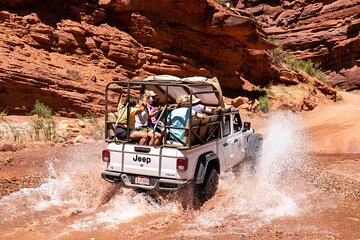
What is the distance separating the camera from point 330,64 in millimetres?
35500

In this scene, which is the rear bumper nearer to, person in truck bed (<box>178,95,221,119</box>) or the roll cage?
the roll cage

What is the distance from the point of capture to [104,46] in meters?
18.2

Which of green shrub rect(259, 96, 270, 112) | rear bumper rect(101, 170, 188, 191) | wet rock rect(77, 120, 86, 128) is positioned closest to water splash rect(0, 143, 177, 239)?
rear bumper rect(101, 170, 188, 191)

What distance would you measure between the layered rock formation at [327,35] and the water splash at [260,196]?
2565 centimetres

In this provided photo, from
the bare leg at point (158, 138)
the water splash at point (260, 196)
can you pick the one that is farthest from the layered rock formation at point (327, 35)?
the bare leg at point (158, 138)

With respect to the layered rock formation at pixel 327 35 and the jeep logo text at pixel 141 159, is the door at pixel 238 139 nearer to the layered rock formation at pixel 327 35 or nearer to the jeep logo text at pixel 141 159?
the jeep logo text at pixel 141 159

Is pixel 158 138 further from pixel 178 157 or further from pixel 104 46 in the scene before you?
pixel 104 46

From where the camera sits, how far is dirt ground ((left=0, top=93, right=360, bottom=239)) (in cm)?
576

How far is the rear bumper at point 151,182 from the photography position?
6266 mm

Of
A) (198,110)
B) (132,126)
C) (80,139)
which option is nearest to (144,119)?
(132,126)

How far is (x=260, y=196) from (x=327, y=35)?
102ft

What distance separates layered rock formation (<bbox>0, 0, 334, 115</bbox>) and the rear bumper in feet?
30.2

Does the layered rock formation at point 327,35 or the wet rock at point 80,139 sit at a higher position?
the layered rock formation at point 327,35

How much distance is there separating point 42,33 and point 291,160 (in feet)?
37.8
